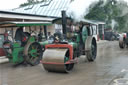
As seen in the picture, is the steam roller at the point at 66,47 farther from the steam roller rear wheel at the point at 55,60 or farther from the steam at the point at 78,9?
the steam at the point at 78,9

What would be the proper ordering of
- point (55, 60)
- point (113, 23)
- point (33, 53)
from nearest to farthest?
point (55, 60) → point (33, 53) → point (113, 23)

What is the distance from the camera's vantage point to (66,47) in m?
5.65

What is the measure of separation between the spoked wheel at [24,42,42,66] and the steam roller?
48.7 inches

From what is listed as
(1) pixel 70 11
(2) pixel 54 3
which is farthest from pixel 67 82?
(2) pixel 54 3

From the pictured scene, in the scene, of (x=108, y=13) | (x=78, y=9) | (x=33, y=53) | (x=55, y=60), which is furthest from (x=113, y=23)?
(x=55, y=60)

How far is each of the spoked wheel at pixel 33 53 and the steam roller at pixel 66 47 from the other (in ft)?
4.05

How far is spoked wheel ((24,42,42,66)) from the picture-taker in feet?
22.9

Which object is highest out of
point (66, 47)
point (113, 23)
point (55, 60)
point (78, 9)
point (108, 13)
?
point (108, 13)

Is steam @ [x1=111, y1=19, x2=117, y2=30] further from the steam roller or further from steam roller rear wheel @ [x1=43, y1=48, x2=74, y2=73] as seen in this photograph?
steam roller rear wheel @ [x1=43, y1=48, x2=74, y2=73]

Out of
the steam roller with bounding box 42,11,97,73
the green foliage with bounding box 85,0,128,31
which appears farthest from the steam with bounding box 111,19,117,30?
the steam roller with bounding box 42,11,97,73

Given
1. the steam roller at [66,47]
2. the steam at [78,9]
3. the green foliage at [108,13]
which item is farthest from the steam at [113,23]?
the steam roller at [66,47]

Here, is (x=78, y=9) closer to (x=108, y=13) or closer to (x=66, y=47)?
(x=66, y=47)

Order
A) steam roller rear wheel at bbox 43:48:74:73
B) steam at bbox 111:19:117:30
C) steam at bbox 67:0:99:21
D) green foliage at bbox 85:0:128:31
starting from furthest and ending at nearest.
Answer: steam at bbox 111:19:117:30 < green foliage at bbox 85:0:128:31 < steam at bbox 67:0:99:21 < steam roller rear wheel at bbox 43:48:74:73

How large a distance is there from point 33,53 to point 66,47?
2244 mm
